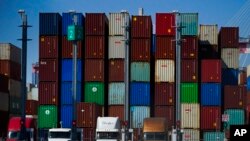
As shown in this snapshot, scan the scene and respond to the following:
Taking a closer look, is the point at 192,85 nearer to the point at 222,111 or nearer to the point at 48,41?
the point at 222,111

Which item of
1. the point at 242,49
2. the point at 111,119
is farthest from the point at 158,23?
the point at 242,49

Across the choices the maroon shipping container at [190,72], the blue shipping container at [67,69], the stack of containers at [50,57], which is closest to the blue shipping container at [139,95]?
the maroon shipping container at [190,72]

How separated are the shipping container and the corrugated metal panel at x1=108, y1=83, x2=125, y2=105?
406cm

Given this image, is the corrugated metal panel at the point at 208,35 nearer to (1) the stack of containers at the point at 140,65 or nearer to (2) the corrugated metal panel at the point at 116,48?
(1) the stack of containers at the point at 140,65

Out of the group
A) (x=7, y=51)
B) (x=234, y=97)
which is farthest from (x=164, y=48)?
(x=7, y=51)

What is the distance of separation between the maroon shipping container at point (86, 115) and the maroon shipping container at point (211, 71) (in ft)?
48.2

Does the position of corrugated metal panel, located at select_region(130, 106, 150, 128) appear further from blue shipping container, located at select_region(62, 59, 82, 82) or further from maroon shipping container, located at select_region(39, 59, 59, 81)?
maroon shipping container, located at select_region(39, 59, 59, 81)

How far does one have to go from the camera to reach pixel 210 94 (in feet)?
202

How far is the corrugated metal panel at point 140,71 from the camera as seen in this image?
62594mm

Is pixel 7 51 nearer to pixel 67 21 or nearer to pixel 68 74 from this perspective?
pixel 67 21

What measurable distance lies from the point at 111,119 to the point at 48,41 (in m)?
24.6

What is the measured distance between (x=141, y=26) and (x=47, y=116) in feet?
54.0

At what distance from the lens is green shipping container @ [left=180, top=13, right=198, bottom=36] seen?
6338 cm

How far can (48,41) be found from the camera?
64938 mm
